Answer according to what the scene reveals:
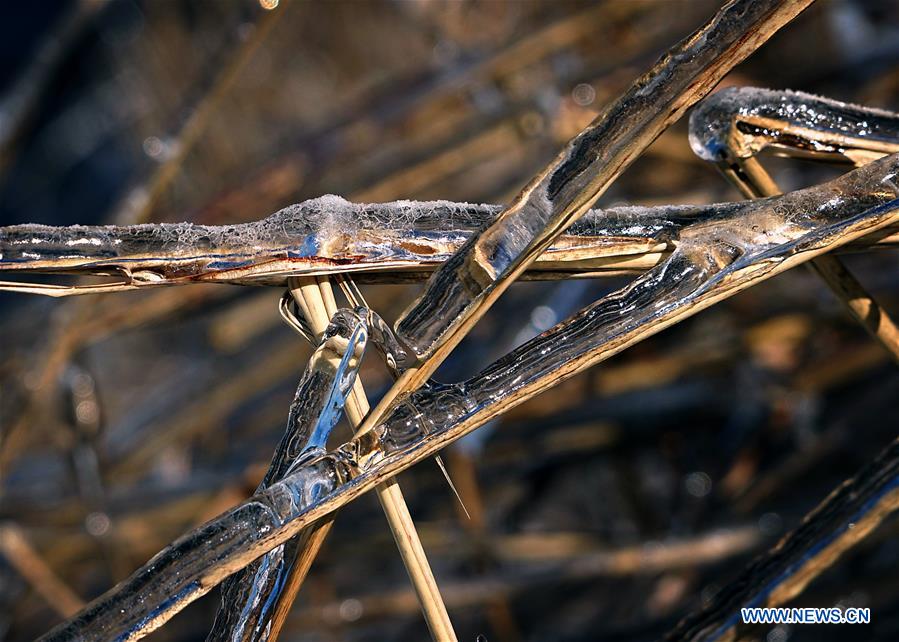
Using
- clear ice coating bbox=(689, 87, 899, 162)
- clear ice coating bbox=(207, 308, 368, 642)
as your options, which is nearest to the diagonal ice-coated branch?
clear ice coating bbox=(689, 87, 899, 162)

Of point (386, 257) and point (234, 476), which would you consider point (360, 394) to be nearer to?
point (386, 257)

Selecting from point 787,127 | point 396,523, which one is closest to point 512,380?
point 396,523

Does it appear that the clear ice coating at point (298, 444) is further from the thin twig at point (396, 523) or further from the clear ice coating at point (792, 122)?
the clear ice coating at point (792, 122)

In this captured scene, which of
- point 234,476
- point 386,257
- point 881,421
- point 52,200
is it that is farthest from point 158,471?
point 52,200

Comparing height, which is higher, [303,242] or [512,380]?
[303,242]

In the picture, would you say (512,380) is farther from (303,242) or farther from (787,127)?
(787,127)

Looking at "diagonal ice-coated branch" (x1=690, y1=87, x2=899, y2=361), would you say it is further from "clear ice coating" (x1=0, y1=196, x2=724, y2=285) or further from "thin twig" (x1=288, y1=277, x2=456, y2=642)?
"thin twig" (x1=288, y1=277, x2=456, y2=642)
